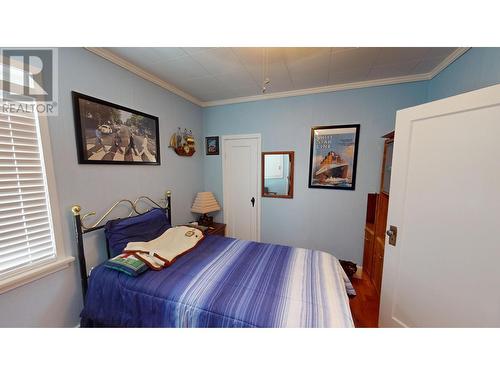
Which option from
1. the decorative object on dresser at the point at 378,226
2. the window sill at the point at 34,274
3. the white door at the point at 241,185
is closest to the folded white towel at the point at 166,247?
the window sill at the point at 34,274

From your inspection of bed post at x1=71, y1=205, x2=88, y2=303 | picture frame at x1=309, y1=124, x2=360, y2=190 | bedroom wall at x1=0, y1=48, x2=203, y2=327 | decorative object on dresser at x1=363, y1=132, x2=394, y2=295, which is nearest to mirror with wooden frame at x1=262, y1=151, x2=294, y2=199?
picture frame at x1=309, y1=124, x2=360, y2=190

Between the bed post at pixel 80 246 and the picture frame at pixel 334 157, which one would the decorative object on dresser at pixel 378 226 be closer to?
the picture frame at pixel 334 157

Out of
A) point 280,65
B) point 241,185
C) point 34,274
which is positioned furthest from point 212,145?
point 34,274

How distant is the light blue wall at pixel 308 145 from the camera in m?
2.18

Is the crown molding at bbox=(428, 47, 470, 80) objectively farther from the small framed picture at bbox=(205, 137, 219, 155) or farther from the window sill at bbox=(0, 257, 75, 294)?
the window sill at bbox=(0, 257, 75, 294)

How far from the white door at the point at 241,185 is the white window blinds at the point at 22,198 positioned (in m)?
1.99

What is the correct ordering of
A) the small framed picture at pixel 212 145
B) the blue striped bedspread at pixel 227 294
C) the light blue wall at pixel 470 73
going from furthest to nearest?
the small framed picture at pixel 212 145 < the light blue wall at pixel 470 73 < the blue striped bedspread at pixel 227 294

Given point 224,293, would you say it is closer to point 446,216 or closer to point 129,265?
point 129,265

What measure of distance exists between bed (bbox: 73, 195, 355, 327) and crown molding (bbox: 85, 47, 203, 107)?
141cm

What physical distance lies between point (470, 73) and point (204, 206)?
10.1 ft

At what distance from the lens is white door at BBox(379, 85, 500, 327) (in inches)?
37.9

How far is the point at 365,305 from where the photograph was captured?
1849mm

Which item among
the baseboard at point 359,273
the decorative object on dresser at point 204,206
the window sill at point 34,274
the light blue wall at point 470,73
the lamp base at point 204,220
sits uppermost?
the light blue wall at point 470,73

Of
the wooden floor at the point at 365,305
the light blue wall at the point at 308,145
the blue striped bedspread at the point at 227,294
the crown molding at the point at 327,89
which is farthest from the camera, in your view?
the light blue wall at the point at 308,145
